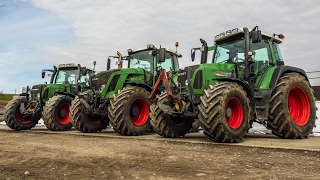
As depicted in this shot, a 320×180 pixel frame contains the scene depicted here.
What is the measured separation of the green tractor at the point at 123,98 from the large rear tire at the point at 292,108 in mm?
3275

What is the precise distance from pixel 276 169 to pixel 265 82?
13.5 ft

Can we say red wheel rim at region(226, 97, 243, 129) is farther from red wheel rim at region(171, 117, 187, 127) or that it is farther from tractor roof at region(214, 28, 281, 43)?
tractor roof at region(214, 28, 281, 43)

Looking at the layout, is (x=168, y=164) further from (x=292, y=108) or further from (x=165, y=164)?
(x=292, y=108)

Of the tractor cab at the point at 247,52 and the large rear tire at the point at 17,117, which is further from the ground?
the tractor cab at the point at 247,52

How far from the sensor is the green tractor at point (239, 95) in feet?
21.1

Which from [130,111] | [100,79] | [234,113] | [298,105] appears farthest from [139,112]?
[298,105]

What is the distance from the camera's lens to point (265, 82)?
7.56m

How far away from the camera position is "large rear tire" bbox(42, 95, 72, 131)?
11.4m

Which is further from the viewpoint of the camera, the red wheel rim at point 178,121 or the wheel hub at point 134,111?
the wheel hub at point 134,111

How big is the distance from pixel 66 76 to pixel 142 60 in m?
4.78

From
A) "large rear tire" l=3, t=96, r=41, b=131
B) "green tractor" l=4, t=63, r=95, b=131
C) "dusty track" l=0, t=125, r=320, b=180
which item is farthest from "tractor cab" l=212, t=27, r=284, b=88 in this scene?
"large rear tire" l=3, t=96, r=41, b=131

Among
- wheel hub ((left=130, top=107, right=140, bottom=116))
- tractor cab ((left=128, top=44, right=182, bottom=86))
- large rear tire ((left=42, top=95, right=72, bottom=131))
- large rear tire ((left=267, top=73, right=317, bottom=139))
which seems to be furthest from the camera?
large rear tire ((left=42, top=95, right=72, bottom=131))

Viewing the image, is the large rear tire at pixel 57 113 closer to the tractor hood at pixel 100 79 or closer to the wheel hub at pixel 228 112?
the tractor hood at pixel 100 79

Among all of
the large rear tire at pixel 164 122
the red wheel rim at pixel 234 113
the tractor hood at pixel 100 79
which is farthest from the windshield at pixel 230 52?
the tractor hood at pixel 100 79
